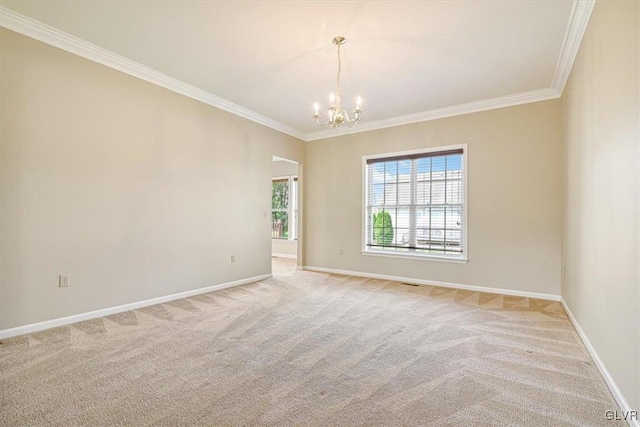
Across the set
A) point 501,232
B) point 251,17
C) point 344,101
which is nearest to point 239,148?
point 344,101

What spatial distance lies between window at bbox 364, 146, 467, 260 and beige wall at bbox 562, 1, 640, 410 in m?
1.92

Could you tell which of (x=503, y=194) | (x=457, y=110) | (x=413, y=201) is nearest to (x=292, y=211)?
(x=413, y=201)

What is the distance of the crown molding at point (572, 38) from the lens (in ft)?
8.26

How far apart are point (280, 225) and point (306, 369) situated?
22.1ft

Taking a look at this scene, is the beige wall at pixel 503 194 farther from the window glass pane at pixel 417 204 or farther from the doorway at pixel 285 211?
the doorway at pixel 285 211

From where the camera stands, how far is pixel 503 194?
15.1 feet

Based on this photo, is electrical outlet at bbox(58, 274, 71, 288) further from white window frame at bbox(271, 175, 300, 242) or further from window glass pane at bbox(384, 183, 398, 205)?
white window frame at bbox(271, 175, 300, 242)

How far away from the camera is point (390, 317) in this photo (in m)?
3.54

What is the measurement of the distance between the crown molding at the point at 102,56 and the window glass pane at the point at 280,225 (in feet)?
13.4

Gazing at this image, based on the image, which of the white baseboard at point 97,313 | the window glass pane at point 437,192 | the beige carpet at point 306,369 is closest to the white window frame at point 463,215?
the window glass pane at point 437,192

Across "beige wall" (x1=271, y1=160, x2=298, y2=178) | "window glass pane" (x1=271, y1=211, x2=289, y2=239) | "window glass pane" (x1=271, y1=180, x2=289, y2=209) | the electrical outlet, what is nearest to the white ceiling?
the electrical outlet

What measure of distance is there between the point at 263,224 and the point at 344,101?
2490 millimetres

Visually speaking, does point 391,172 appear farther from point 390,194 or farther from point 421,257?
point 421,257

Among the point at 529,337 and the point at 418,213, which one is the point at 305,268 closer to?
the point at 418,213
